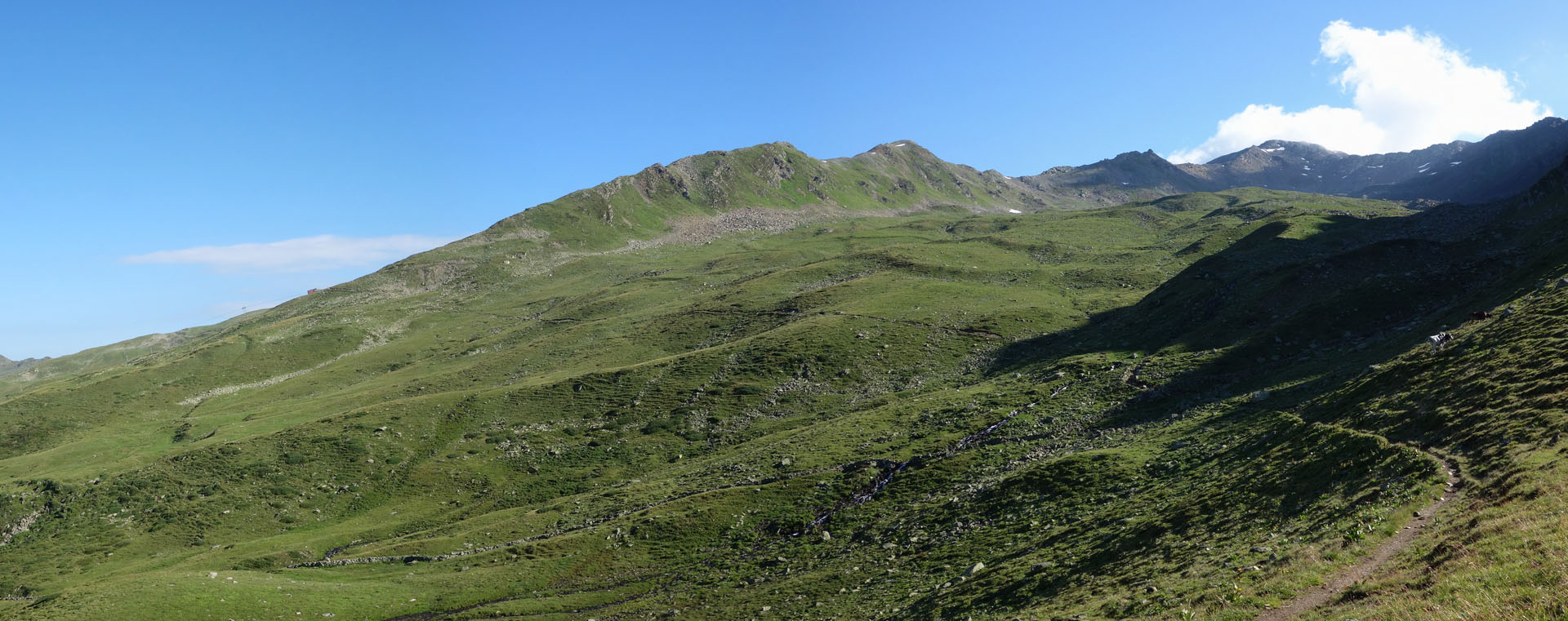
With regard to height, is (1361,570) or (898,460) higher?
(1361,570)

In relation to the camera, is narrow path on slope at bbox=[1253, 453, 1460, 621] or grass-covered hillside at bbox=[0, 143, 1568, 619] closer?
narrow path on slope at bbox=[1253, 453, 1460, 621]

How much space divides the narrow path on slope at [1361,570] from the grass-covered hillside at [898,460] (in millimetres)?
520

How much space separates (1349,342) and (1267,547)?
52627 millimetres

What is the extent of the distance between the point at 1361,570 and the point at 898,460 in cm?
4166

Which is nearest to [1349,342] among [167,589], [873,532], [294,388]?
[873,532]

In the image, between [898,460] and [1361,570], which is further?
[898,460]

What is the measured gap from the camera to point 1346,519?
84.2ft

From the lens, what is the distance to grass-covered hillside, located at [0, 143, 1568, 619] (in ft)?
92.0

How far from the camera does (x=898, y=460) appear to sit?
61875 mm

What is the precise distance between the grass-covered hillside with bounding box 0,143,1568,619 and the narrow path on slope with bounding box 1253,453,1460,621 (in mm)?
520

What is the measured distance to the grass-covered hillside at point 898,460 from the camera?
28.0m

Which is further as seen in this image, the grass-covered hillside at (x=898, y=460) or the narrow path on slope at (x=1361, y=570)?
the grass-covered hillside at (x=898, y=460)

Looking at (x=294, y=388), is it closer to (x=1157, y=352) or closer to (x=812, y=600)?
(x=812, y=600)

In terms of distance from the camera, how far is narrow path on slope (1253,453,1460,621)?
66.2ft
